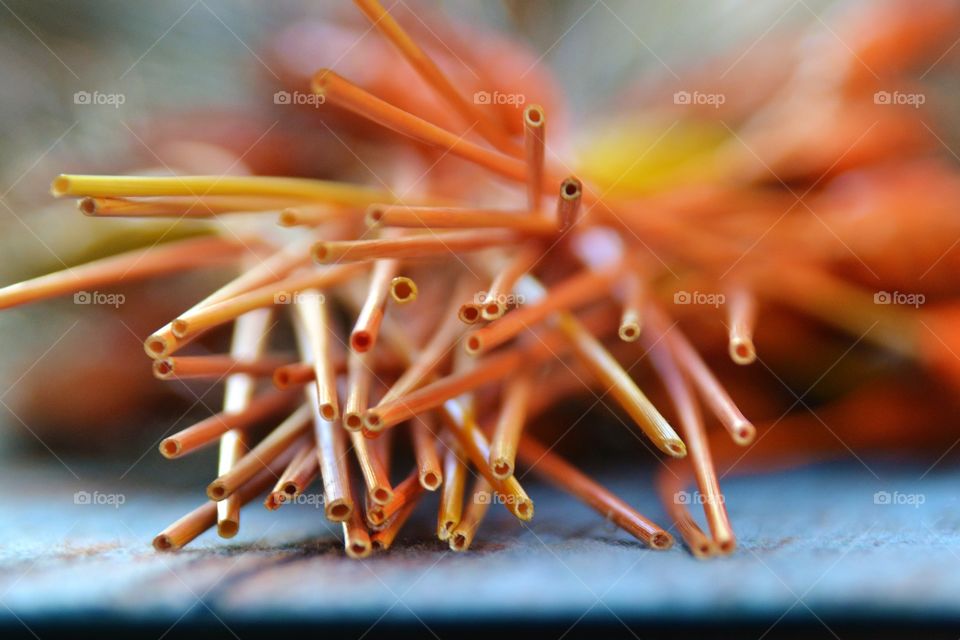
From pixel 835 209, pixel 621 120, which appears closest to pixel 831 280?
pixel 835 209

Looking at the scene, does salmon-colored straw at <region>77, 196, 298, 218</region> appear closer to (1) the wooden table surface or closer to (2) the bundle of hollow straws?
(2) the bundle of hollow straws

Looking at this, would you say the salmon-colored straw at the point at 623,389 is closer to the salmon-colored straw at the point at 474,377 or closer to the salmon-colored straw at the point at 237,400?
the salmon-colored straw at the point at 474,377

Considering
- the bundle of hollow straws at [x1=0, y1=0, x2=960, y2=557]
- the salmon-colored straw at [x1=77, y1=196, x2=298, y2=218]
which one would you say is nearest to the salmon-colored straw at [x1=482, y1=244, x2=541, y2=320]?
the bundle of hollow straws at [x1=0, y1=0, x2=960, y2=557]

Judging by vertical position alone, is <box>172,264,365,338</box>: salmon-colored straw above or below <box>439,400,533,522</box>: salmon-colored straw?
above

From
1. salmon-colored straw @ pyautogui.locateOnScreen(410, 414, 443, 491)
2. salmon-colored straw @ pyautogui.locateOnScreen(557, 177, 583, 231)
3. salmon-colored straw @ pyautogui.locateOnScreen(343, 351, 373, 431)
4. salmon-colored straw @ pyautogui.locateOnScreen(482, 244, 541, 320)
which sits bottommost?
salmon-colored straw @ pyautogui.locateOnScreen(410, 414, 443, 491)

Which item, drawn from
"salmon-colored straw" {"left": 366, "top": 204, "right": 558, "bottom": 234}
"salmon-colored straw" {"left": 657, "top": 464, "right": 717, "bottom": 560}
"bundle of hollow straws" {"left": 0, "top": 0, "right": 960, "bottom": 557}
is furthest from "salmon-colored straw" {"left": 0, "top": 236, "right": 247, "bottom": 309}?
"salmon-colored straw" {"left": 657, "top": 464, "right": 717, "bottom": 560}

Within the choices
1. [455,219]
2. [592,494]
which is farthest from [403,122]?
[592,494]

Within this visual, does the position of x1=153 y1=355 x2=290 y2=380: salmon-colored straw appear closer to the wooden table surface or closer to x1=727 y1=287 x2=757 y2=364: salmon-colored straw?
the wooden table surface
